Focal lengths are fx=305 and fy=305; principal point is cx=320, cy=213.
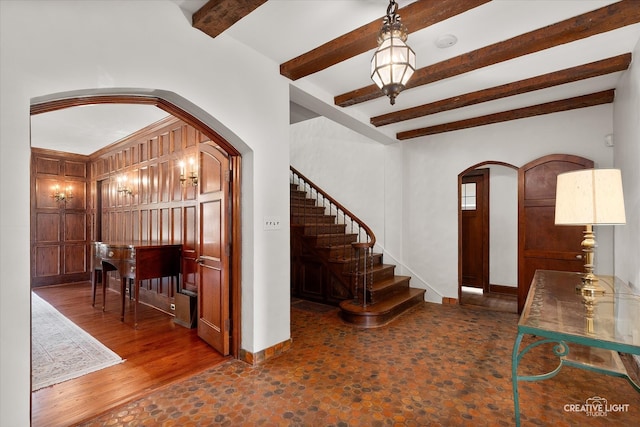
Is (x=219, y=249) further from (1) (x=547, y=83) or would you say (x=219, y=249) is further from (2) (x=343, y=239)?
(1) (x=547, y=83)

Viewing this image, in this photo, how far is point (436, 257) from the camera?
17.6ft

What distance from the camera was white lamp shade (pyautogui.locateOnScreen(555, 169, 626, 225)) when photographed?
6.25 ft

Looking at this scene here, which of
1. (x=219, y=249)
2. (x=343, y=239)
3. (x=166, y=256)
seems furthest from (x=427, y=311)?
(x=166, y=256)

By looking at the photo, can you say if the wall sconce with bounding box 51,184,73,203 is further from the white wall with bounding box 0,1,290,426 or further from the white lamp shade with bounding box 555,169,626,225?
the white lamp shade with bounding box 555,169,626,225

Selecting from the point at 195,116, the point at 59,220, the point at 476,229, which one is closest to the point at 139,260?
the point at 195,116

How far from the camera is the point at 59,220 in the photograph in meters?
6.77

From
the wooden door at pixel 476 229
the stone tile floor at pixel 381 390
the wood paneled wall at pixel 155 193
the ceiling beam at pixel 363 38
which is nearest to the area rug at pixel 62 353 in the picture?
the stone tile floor at pixel 381 390

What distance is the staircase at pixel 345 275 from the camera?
4309 millimetres

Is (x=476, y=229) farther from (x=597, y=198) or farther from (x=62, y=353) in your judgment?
(x=62, y=353)

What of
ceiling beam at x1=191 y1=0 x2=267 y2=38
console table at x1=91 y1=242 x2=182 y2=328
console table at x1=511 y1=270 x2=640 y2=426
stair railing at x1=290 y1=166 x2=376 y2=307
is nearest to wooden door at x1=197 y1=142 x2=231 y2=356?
console table at x1=91 y1=242 x2=182 y2=328

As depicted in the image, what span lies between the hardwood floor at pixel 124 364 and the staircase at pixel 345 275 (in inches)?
80.2

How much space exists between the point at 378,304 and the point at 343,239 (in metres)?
1.57

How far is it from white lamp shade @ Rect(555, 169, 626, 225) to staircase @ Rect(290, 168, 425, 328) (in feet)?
8.30

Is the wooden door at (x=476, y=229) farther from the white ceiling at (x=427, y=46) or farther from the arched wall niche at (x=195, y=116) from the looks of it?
the arched wall niche at (x=195, y=116)
